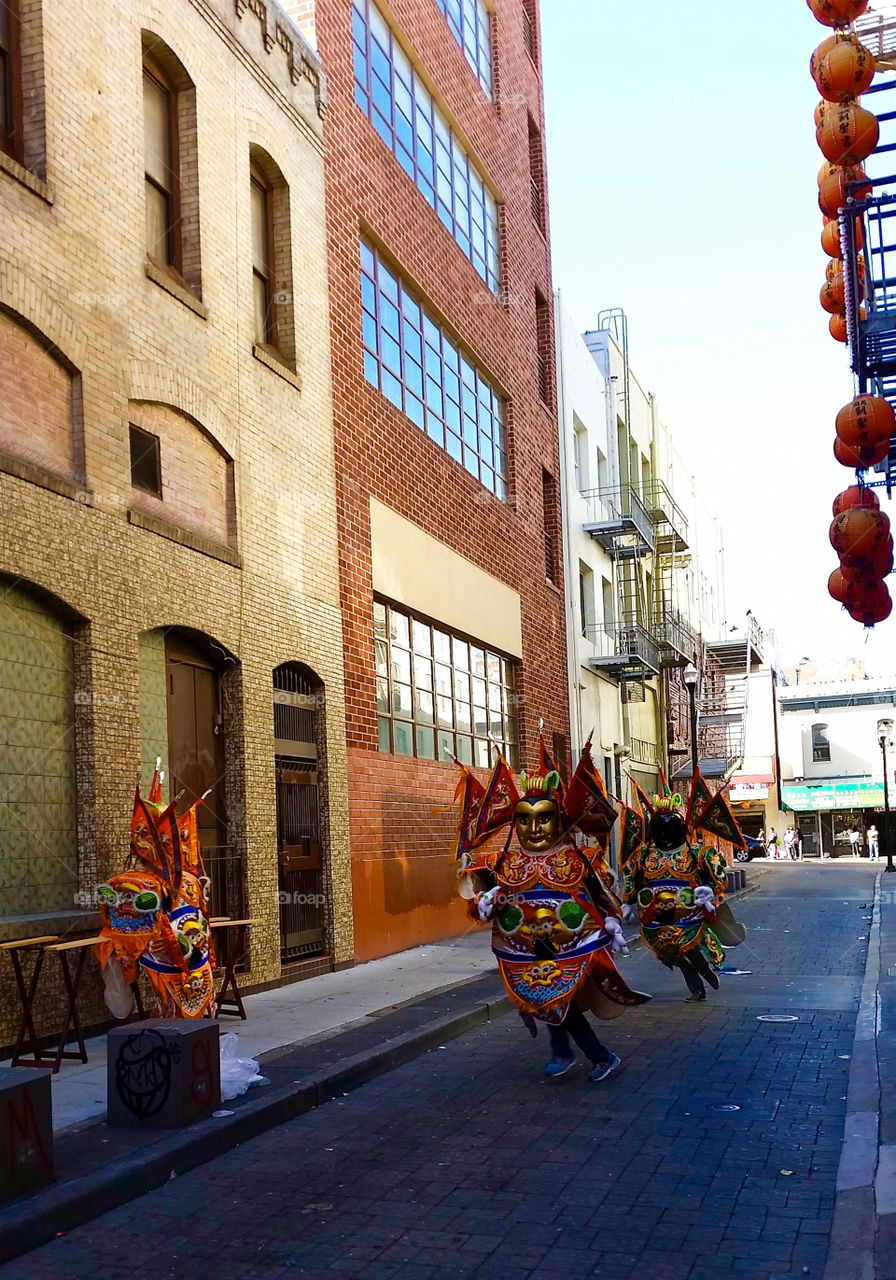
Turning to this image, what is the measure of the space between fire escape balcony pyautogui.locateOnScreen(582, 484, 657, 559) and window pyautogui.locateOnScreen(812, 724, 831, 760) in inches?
1131

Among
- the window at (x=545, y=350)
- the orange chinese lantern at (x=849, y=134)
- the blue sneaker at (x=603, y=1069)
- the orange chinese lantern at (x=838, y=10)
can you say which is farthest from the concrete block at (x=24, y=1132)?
the window at (x=545, y=350)

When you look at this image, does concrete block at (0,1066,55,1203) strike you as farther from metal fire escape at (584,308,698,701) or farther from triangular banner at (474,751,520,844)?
metal fire escape at (584,308,698,701)

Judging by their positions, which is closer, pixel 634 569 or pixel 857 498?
pixel 857 498

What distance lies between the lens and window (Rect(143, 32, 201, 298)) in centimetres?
1277

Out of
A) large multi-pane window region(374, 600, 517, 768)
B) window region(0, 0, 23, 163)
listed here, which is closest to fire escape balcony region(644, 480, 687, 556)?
large multi-pane window region(374, 600, 517, 768)

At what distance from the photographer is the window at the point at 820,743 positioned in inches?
2389

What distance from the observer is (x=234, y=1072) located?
26.7ft

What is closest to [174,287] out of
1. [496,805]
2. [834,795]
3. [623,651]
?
[496,805]

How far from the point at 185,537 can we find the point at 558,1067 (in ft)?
19.5

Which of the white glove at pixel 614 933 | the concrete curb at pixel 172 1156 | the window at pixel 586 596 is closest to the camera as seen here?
the concrete curb at pixel 172 1156

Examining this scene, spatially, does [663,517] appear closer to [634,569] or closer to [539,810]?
[634,569]

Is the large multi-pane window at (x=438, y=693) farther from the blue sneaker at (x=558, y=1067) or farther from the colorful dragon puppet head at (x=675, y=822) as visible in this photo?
the blue sneaker at (x=558, y=1067)

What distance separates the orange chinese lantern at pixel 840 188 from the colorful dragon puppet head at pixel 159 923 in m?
8.66

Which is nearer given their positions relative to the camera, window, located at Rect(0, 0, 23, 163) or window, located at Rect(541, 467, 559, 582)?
window, located at Rect(0, 0, 23, 163)
